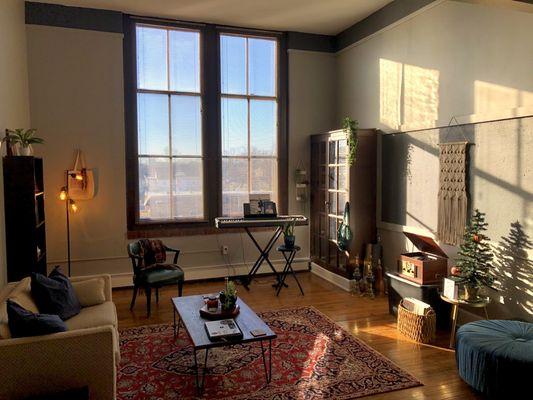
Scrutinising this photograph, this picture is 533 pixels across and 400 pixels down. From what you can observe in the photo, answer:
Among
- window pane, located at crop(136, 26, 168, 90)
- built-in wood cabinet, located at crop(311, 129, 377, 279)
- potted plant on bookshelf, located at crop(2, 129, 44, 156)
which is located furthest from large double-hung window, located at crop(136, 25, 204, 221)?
built-in wood cabinet, located at crop(311, 129, 377, 279)

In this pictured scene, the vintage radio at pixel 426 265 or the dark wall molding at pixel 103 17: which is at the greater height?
the dark wall molding at pixel 103 17

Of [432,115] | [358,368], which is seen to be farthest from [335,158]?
[358,368]

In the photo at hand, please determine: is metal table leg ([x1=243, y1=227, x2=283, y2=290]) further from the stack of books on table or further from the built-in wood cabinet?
the stack of books on table

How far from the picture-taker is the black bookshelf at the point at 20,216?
12.9ft

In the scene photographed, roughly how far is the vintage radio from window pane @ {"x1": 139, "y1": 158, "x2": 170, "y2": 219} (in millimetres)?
3115

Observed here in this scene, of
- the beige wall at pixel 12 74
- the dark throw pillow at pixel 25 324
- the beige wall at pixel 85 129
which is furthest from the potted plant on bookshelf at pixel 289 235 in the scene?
the dark throw pillow at pixel 25 324

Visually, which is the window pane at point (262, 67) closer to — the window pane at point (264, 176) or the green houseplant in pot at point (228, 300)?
A: the window pane at point (264, 176)

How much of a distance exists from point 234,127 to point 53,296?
3.50 m

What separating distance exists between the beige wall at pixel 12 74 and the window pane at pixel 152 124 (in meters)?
1.31

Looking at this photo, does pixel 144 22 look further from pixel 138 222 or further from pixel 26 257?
pixel 26 257

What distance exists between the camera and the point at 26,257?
13.1 feet

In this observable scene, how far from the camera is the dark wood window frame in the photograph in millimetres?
5535

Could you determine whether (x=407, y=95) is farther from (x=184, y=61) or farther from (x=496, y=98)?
(x=184, y=61)

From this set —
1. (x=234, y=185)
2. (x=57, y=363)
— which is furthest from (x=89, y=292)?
(x=234, y=185)
